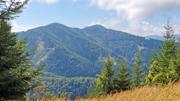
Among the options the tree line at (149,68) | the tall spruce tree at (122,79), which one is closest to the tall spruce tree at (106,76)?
the tree line at (149,68)

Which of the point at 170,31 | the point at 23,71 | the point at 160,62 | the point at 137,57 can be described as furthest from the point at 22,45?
the point at 137,57

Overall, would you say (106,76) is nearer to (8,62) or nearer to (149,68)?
(149,68)

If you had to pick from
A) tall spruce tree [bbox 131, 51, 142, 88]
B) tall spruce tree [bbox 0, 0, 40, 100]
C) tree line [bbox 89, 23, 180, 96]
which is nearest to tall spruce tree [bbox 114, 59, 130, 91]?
tree line [bbox 89, 23, 180, 96]

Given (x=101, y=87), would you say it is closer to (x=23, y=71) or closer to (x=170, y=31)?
(x=170, y=31)

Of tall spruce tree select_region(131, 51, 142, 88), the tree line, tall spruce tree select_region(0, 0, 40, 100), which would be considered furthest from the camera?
tall spruce tree select_region(131, 51, 142, 88)

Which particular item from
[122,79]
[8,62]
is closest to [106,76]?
[122,79]

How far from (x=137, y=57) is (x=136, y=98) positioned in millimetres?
76050

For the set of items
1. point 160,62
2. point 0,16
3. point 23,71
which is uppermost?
point 0,16

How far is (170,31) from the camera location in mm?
60781

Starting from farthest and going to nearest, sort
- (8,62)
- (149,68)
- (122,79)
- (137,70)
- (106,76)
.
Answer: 1. (137,70)
2. (106,76)
3. (122,79)
4. (149,68)
5. (8,62)

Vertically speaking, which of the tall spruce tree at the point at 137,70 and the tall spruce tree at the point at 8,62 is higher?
the tall spruce tree at the point at 8,62

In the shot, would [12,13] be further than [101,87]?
No

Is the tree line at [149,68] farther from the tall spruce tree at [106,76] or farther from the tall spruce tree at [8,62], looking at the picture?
the tall spruce tree at [8,62]

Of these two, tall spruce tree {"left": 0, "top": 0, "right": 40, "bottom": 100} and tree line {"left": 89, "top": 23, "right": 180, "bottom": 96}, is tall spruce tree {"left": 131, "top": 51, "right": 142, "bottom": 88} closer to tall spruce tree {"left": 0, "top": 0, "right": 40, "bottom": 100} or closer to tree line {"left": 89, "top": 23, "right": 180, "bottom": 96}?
tree line {"left": 89, "top": 23, "right": 180, "bottom": 96}
